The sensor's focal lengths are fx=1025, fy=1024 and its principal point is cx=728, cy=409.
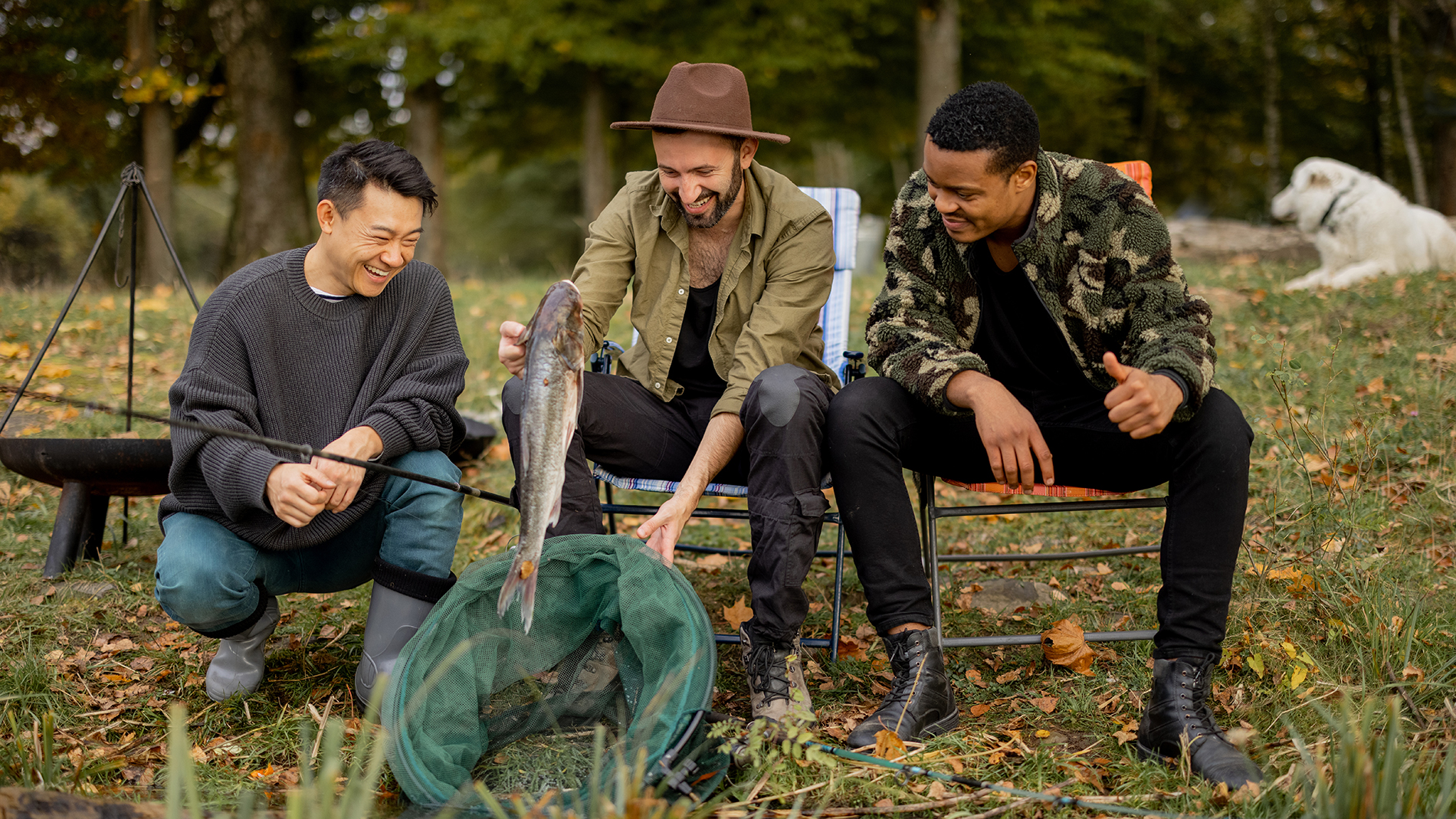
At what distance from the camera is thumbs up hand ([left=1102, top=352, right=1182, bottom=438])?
2.21 metres

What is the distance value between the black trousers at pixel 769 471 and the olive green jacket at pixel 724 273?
0.81ft

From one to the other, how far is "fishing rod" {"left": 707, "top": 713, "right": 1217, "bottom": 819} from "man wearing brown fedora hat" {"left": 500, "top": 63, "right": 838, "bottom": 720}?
17cm

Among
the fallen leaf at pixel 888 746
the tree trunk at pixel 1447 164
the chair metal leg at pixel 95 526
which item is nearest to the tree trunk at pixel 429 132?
the chair metal leg at pixel 95 526

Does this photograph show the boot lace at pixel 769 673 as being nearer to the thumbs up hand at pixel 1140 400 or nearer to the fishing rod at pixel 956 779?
the fishing rod at pixel 956 779

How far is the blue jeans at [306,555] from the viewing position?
2.47 metres

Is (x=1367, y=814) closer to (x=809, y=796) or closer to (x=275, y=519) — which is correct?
(x=809, y=796)

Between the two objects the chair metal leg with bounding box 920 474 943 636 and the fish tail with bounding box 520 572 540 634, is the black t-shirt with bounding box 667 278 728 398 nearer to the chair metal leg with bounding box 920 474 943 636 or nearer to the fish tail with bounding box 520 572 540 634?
the chair metal leg with bounding box 920 474 943 636

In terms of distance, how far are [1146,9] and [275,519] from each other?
1423 centimetres

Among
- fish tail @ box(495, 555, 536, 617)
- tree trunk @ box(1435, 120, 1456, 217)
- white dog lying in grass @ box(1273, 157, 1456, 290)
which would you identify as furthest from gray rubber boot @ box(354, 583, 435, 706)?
tree trunk @ box(1435, 120, 1456, 217)

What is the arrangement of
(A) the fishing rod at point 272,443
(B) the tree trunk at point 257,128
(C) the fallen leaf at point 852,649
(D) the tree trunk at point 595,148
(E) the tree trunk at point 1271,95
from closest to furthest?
(A) the fishing rod at point 272,443 → (C) the fallen leaf at point 852,649 → (B) the tree trunk at point 257,128 → (D) the tree trunk at point 595,148 → (E) the tree trunk at point 1271,95

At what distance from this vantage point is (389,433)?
8.59 feet

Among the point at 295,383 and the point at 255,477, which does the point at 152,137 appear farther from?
the point at 255,477

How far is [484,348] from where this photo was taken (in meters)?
6.71

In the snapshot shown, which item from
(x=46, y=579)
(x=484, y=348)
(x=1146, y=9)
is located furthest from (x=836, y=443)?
(x=1146, y=9)
